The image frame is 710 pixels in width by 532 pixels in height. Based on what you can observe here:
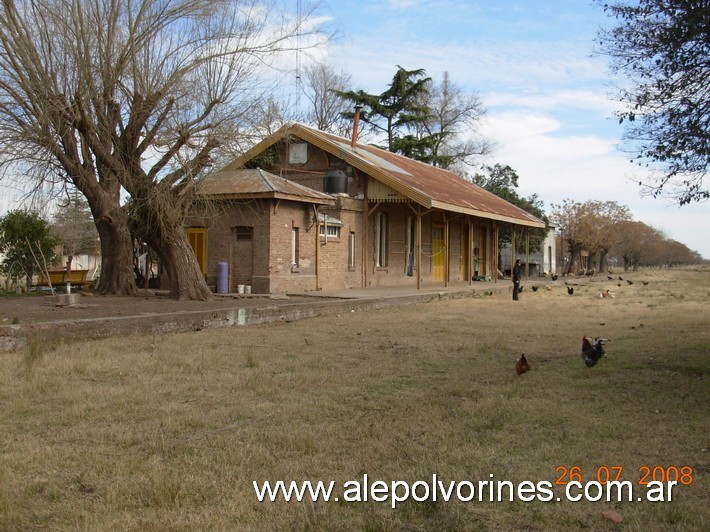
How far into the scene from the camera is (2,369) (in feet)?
27.9

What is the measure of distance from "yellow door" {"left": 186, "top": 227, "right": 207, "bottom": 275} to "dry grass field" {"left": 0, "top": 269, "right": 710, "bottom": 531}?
1091 cm

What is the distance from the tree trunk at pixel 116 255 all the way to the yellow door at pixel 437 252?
1593cm

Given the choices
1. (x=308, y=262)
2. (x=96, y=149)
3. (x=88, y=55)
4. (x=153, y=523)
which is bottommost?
(x=153, y=523)

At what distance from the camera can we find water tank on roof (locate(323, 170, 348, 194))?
2444 cm

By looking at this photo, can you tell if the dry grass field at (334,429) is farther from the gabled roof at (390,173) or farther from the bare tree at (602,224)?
the bare tree at (602,224)

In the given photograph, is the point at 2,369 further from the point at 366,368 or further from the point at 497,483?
the point at 497,483

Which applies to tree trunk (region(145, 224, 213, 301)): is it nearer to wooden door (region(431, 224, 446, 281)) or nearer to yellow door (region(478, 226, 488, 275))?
wooden door (region(431, 224, 446, 281))

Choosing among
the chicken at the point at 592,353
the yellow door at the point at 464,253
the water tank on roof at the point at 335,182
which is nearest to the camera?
the chicken at the point at 592,353

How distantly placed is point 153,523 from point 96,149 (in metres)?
13.8

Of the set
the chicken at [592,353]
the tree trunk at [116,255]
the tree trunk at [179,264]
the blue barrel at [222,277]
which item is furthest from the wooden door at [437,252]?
the chicken at [592,353]

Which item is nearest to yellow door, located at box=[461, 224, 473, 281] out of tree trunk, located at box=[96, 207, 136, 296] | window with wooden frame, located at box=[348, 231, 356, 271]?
window with wooden frame, located at box=[348, 231, 356, 271]

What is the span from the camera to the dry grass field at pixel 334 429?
4.12 metres

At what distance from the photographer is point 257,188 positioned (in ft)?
68.2

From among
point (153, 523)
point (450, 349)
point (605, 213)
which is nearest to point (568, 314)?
point (450, 349)
